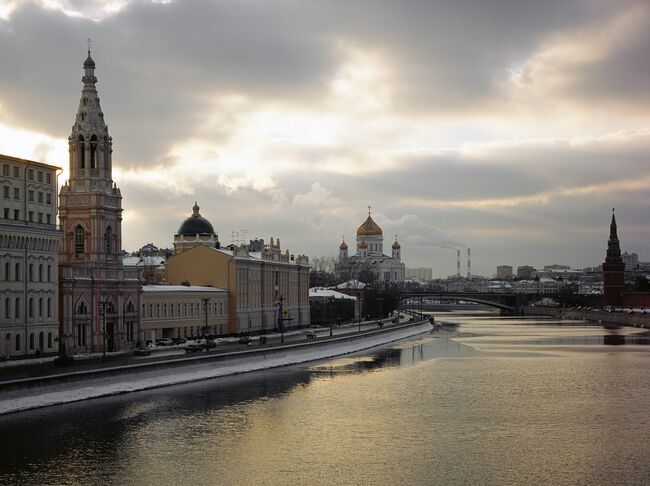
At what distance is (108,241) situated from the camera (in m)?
71.6

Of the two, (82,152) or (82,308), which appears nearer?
(82,308)

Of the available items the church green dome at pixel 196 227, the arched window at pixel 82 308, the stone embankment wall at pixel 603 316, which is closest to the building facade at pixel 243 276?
the church green dome at pixel 196 227

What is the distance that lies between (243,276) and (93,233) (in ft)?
95.9

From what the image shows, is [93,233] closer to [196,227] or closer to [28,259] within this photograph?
[28,259]

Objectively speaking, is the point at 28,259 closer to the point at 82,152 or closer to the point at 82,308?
the point at 82,308

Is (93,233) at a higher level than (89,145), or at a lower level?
lower

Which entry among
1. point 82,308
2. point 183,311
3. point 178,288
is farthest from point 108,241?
point 183,311

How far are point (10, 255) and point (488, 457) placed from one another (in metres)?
35.8

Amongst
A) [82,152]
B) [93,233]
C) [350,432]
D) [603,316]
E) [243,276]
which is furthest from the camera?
[603,316]

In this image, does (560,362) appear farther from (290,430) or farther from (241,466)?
(241,466)

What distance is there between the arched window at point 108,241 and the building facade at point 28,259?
6229 millimetres

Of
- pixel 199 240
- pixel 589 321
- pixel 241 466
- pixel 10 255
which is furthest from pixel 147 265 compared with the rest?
pixel 589 321

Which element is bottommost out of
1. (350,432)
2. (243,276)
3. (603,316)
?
(350,432)

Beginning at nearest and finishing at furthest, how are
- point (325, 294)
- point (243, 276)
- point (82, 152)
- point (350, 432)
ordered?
point (350, 432) < point (82, 152) < point (243, 276) < point (325, 294)
